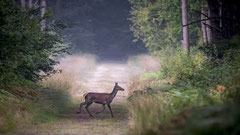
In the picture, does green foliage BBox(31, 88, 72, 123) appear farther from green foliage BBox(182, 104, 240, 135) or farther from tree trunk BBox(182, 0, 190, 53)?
tree trunk BBox(182, 0, 190, 53)

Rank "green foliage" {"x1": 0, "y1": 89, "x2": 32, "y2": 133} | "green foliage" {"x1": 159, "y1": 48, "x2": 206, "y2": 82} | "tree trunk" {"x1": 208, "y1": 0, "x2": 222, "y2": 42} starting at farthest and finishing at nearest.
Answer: "tree trunk" {"x1": 208, "y1": 0, "x2": 222, "y2": 42}
"green foliage" {"x1": 159, "y1": 48, "x2": 206, "y2": 82}
"green foliage" {"x1": 0, "y1": 89, "x2": 32, "y2": 133}

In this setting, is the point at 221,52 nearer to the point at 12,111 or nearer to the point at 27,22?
the point at 27,22

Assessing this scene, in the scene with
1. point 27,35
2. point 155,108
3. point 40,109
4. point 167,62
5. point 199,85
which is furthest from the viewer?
point 167,62

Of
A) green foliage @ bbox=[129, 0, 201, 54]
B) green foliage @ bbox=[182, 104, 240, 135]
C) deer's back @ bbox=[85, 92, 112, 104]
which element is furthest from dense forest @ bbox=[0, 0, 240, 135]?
deer's back @ bbox=[85, 92, 112, 104]

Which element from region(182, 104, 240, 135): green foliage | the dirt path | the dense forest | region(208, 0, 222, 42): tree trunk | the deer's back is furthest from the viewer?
region(208, 0, 222, 42): tree trunk

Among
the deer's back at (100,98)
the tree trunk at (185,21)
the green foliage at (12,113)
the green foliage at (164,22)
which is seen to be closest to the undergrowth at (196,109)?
the deer's back at (100,98)

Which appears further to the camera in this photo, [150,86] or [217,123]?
[150,86]

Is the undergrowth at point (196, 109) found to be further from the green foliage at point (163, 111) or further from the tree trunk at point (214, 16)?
the tree trunk at point (214, 16)

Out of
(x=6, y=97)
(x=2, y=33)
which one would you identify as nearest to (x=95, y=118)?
(x=6, y=97)

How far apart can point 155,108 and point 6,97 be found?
197 inches

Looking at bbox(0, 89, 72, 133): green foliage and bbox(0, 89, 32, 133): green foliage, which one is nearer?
bbox(0, 89, 32, 133): green foliage

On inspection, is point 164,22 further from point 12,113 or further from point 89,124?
A: point 12,113

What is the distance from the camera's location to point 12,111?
10.1m

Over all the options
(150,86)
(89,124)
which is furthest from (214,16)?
(89,124)
